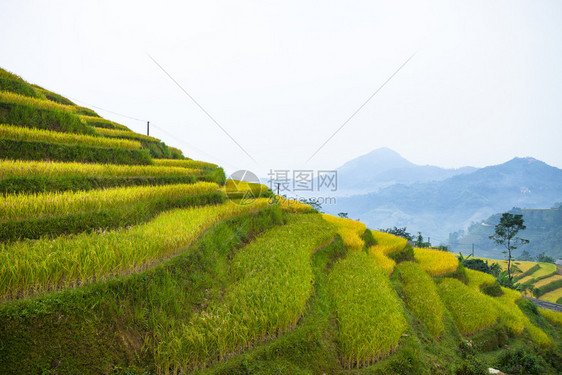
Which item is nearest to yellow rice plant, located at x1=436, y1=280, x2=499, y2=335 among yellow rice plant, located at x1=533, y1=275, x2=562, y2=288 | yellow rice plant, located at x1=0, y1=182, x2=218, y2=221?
yellow rice plant, located at x1=0, y1=182, x2=218, y2=221

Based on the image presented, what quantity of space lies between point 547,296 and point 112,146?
4994cm

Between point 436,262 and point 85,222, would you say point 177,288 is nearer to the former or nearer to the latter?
point 85,222

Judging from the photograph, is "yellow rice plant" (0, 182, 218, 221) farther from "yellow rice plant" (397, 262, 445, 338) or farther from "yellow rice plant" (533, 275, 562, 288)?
"yellow rice plant" (533, 275, 562, 288)

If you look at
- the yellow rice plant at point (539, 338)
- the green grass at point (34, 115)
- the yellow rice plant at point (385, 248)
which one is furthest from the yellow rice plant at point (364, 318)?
the green grass at point (34, 115)

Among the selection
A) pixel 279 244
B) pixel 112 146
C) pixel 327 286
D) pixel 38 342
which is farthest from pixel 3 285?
pixel 112 146

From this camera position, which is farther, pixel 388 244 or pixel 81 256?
pixel 388 244

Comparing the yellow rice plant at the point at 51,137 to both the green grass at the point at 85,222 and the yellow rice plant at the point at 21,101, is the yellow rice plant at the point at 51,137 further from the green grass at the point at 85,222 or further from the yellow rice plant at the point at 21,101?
the green grass at the point at 85,222

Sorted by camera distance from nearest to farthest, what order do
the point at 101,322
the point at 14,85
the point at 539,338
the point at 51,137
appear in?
the point at 101,322
the point at 51,137
the point at 14,85
the point at 539,338

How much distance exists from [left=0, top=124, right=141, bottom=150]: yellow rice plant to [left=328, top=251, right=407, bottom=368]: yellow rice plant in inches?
320

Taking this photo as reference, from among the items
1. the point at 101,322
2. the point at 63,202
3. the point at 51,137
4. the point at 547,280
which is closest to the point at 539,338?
the point at 101,322

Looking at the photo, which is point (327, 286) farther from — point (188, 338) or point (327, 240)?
point (188, 338)

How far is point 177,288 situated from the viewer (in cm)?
381

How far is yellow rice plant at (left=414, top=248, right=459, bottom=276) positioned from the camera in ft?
36.9

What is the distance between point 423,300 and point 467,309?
2293 millimetres
